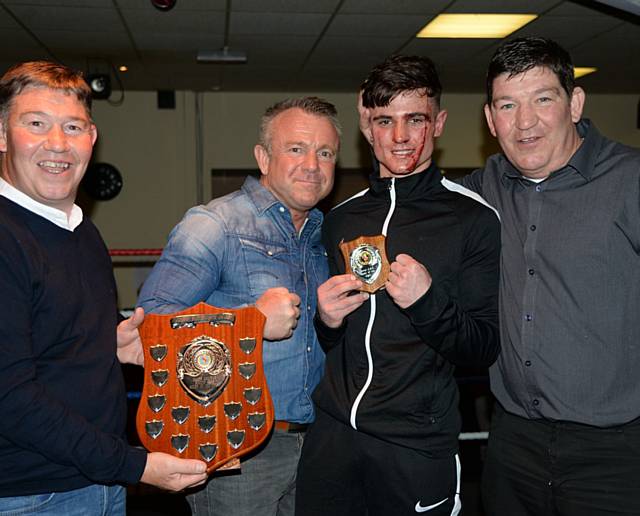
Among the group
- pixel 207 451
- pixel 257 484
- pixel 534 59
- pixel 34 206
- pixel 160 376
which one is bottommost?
pixel 257 484

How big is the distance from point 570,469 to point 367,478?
65 centimetres

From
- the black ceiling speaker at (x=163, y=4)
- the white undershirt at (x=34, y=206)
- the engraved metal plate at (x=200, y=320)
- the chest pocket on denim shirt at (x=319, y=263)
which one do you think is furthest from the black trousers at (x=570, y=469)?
the black ceiling speaker at (x=163, y=4)

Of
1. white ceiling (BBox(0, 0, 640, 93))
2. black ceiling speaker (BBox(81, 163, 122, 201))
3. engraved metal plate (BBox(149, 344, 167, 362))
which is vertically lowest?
engraved metal plate (BBox(149, 344, 167, 362))

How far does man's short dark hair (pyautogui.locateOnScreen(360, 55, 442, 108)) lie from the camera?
92.0 inches

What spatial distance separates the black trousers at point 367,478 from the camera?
2186 millimetres

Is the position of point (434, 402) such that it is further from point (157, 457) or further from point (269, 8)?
point (269, 8)

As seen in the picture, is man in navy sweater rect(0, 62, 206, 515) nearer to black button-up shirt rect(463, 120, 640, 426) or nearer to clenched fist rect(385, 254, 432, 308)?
clenched fist rect(385, 254, 432, 308)

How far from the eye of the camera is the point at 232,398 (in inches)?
83.9

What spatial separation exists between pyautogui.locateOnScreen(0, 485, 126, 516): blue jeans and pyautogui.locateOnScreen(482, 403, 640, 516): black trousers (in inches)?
50.8

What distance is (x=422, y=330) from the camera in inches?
84.6

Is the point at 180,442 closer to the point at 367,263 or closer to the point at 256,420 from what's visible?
the point at 256,420

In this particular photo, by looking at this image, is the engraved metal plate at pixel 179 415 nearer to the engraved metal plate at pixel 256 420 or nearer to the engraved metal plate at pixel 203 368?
the engraved metal plate at pixel 203 368

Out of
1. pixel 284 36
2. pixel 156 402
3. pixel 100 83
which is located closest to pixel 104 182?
pixel 100 83

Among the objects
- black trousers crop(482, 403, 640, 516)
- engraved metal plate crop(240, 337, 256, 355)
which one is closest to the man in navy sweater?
engraved metal plate crop(240, 337, 256, 355)
